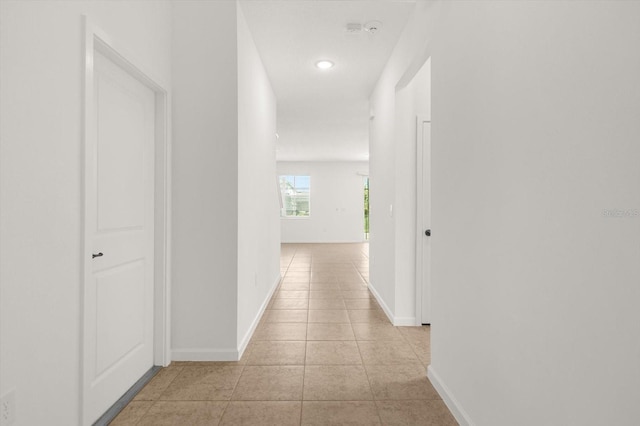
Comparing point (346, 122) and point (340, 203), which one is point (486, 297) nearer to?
point (346, 122)

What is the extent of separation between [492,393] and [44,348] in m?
1.83

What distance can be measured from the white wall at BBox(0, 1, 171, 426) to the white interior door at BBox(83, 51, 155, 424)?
0.11m

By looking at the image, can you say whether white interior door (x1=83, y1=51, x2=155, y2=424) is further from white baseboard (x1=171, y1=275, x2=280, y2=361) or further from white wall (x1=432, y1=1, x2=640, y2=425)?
white wall (x1=432, y1=1, x2=640, y2=425)

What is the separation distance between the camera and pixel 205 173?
8.57 feet

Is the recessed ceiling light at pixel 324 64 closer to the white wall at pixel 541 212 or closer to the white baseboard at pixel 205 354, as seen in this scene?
the white wall at pixel 541 212

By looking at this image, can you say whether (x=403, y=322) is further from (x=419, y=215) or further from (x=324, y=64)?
(x=324, y=64)

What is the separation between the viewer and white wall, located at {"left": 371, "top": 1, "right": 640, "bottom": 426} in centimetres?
93

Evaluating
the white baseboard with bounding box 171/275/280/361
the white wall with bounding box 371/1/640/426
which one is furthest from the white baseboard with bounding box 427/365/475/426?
the white baseboard with bounding box 171/275/280/361

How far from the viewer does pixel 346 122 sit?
639 cm

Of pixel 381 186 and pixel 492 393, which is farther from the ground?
pixel 381 186

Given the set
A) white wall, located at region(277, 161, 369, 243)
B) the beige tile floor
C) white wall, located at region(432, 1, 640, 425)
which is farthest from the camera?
white wall, located at region(277, 161, 369, 243)

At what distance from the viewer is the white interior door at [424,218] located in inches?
137

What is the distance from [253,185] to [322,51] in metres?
1.46

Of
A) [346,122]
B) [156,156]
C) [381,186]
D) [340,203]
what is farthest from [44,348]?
[340,203]
